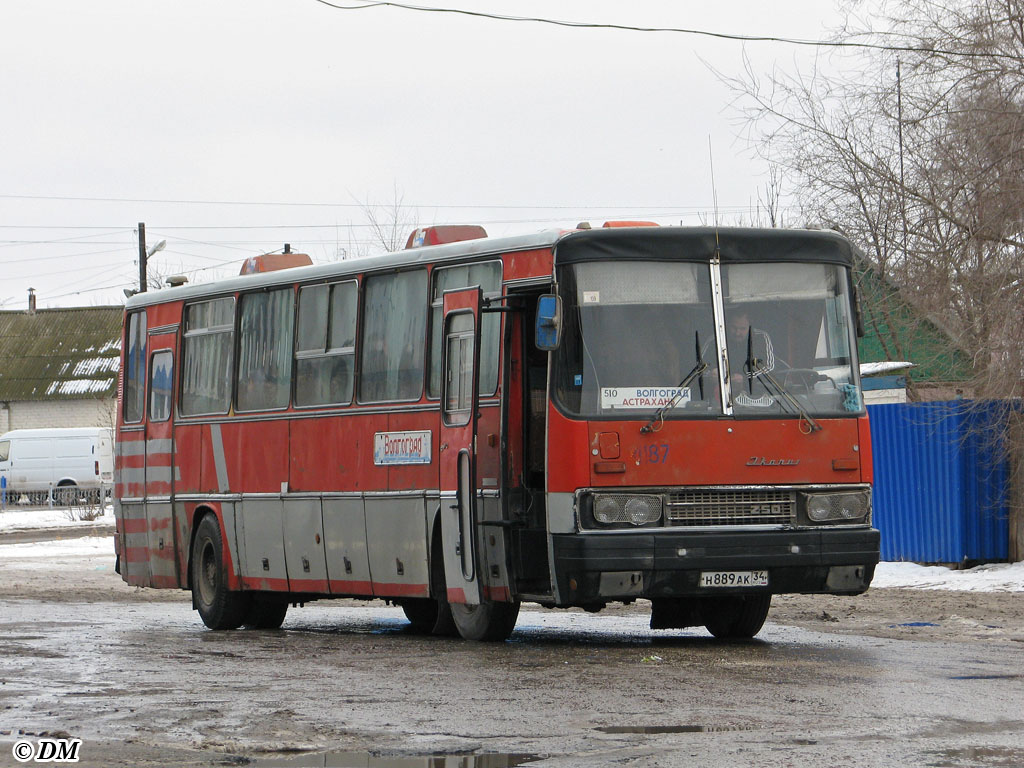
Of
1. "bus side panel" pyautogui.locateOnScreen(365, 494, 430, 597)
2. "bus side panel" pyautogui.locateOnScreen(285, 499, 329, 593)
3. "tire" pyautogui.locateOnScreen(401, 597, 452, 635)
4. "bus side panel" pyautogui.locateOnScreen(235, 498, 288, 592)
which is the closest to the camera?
"bus side panel" pyautogui.locateOnScreen(365, 494, 430, 597)

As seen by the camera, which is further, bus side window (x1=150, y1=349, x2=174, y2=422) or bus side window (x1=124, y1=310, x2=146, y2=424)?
bus side window (x1=124, y1=310, x2=146, y2=424)

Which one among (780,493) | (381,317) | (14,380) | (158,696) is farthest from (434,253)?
(14,380)

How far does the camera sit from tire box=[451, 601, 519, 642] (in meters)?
13.7

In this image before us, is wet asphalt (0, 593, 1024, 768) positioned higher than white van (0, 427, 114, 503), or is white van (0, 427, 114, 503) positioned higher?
white van (0, 427, 114, 503)

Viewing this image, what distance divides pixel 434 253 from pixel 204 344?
4042mm

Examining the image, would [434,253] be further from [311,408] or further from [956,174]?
[956,174]

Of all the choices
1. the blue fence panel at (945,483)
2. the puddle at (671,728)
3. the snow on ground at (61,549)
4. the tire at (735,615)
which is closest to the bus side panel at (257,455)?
the tire at (735,615)

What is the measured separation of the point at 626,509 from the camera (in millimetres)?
12438

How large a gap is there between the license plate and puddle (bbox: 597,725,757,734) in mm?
3672

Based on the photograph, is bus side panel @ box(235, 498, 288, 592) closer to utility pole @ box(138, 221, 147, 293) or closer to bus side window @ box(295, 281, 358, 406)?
bus side window @ box(295, 281, 358, 406)

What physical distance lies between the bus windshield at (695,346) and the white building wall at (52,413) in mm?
60636

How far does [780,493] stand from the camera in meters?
12.8

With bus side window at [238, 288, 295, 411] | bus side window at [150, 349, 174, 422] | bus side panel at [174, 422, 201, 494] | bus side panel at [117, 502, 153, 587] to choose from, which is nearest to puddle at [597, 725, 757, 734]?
bus side window at [238, 288, 295, 411]

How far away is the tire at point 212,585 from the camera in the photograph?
17.0 metres
